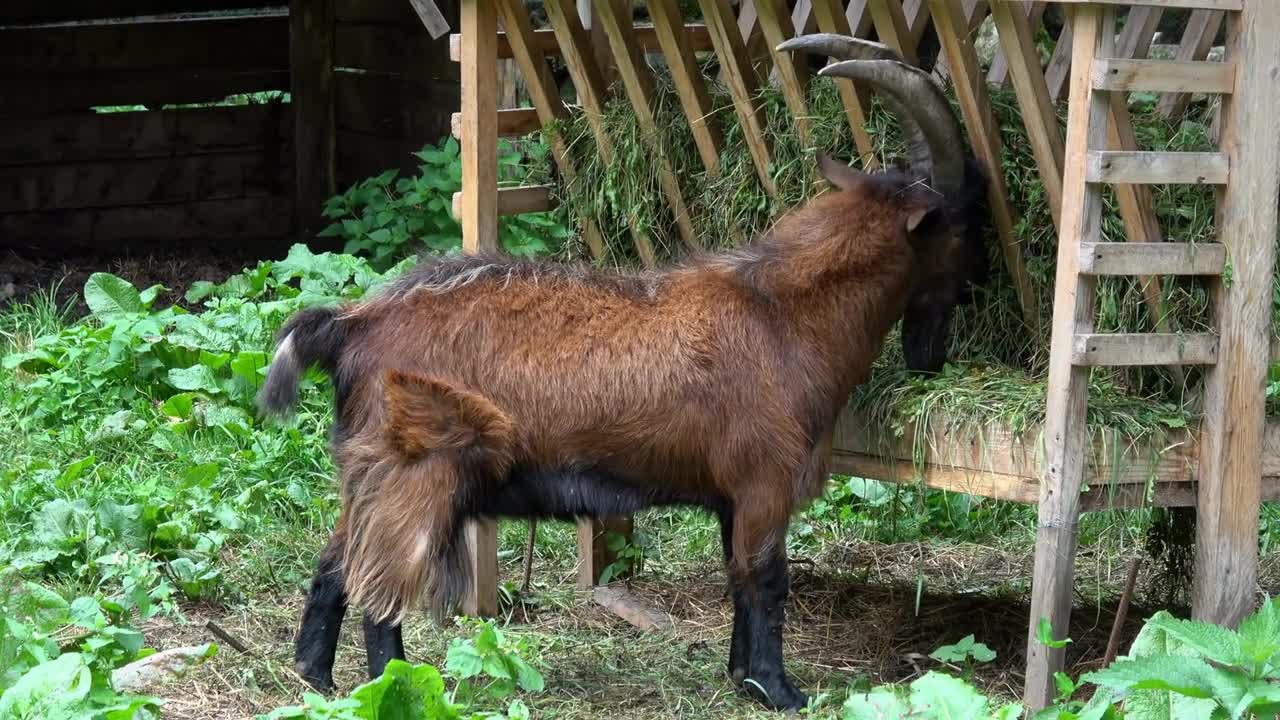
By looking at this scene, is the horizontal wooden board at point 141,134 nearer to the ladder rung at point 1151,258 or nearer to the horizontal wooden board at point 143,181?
the horizontal wooden board at point 143,181

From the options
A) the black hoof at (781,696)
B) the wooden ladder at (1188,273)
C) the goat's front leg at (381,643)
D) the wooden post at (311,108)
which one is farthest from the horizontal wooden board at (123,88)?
the wooden ladder at (1188,273)

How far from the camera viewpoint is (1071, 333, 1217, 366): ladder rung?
4.92 metres

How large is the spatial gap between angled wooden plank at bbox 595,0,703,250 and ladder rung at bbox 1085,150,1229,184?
5.61 feet

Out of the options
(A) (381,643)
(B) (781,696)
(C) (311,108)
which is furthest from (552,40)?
(C) (311,108)

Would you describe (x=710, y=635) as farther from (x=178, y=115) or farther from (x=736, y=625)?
(x=178, y=115)

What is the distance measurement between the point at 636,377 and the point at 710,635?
5.46 feet

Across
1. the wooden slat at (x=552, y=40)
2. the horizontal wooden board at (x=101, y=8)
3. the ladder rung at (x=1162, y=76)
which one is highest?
the horizontal wooden board at (x=101, y=8)

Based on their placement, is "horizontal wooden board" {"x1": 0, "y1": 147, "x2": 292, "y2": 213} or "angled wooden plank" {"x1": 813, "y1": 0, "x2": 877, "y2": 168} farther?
"horizontal wooden board" {"x1": 0, "y1": 147, "x2": 292, "y2": 213}

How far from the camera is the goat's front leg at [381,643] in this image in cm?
544

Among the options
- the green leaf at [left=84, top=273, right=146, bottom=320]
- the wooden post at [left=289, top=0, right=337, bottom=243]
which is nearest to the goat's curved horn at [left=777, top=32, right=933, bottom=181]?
the green leaf at [left=84, top=273, right=146, bottom=320]

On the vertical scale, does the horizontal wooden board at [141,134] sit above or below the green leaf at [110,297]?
above

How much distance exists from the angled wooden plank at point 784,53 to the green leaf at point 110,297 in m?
4.24

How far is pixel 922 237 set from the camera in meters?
5.65

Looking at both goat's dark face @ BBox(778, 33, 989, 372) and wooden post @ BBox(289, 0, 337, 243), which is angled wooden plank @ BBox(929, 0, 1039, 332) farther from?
wooden post @ BBox(289, 0, 337, 243)
